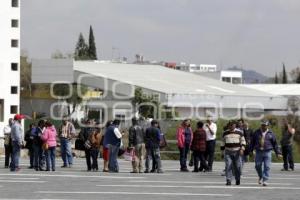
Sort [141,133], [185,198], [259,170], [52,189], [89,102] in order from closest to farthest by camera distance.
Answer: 1. [185,198]
2. [52,189]
3. [259,170]
4. [141,133]
5. [89,102]

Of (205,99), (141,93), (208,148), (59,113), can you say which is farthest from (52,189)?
(59,113)

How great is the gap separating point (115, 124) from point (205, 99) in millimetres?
59860

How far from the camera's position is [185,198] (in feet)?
62.7

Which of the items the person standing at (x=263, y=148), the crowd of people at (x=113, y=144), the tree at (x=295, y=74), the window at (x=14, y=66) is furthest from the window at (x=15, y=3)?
the tree at (x=295, y=74)

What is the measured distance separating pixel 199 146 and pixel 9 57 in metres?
43.1

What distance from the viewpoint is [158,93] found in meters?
83.9

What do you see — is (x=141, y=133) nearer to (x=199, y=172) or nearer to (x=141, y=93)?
(x=199, y=172)

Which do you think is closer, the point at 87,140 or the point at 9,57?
the point at 87,140

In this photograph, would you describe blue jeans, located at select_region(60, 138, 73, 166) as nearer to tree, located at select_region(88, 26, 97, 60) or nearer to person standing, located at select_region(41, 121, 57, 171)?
person standing, located at select_region(41, 121, 57, 171)

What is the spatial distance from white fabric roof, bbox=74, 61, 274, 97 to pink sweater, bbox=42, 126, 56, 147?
5522cm

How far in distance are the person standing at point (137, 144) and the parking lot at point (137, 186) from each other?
1.87 ft

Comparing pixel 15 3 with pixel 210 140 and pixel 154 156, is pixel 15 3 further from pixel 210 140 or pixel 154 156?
pixel 154 156

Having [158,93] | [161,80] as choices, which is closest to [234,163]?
[158,93]

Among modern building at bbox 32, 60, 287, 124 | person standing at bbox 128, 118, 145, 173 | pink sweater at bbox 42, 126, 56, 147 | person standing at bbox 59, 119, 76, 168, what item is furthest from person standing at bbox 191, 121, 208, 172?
modern building at bbox 32, 60, 287, 124
